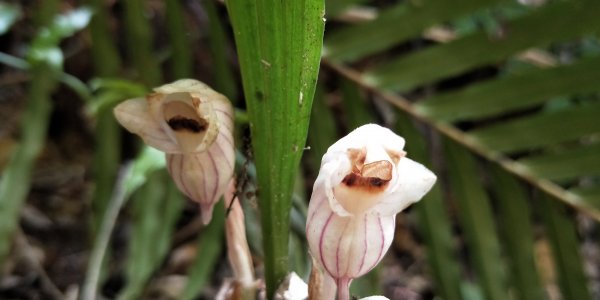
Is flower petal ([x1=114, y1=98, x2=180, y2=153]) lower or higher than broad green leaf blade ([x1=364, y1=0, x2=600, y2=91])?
higher

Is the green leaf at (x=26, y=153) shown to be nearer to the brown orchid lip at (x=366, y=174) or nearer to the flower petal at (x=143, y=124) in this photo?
the flower petal at (x=143, y=124)

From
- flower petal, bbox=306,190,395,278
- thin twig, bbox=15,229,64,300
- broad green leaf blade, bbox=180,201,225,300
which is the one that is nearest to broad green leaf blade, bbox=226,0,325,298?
flower petal, bbox=306,190,395,278

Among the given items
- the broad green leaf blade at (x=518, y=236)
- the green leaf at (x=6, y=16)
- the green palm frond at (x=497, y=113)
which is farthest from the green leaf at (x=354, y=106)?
the green leaf at (x=6, y=16)

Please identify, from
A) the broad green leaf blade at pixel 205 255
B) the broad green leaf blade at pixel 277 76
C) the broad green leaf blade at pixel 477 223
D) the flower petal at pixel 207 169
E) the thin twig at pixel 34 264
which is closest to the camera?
the broad green leaf blade at pixel 277 76

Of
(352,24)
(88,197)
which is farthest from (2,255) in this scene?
(352,24)

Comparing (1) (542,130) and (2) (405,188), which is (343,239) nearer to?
(2) (405,188)

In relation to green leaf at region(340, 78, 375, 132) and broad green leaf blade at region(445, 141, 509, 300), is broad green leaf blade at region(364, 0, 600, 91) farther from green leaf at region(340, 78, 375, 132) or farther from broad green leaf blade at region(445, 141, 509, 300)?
broad green leaf blade at region(445, 141, 509, 300)
